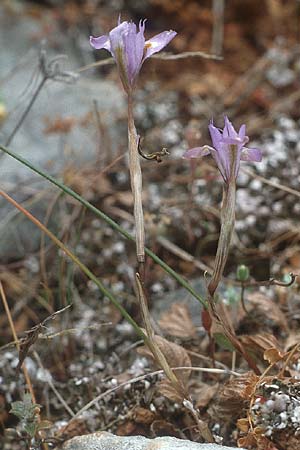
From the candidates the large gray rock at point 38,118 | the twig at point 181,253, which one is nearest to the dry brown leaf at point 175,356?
the twig at point 181,253

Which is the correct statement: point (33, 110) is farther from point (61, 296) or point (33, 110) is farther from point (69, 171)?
point (61, 296)

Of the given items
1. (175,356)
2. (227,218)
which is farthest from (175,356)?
(227,218)

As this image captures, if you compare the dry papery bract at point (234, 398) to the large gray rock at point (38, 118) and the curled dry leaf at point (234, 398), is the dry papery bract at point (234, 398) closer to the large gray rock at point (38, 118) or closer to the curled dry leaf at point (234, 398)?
the curled dry leaf at point (234, 398)

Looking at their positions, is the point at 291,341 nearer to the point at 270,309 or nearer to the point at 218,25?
the point at 270,309

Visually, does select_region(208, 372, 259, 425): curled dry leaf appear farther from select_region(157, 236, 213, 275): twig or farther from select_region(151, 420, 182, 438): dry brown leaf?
select_region(157, 236, 213, 275): twig

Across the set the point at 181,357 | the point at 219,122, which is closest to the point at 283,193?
the point at 219,122

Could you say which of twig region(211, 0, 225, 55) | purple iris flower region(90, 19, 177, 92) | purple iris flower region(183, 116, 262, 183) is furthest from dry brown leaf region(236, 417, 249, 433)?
twig region(211, 0, 225, 55)
